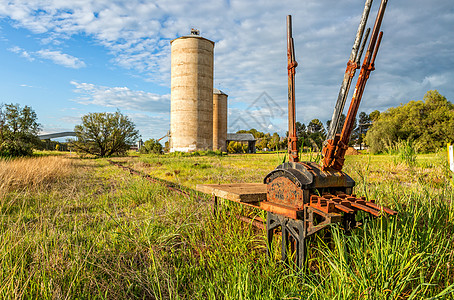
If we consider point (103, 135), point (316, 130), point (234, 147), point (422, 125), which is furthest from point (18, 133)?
point (422, 125)

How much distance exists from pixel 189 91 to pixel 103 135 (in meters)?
9.60

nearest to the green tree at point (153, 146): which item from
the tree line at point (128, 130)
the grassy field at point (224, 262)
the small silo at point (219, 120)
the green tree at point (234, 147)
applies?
the tree line at point (128, 130)

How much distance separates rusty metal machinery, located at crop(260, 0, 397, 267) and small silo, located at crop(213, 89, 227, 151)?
1438 inches

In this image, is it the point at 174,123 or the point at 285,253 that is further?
the point at 174,123

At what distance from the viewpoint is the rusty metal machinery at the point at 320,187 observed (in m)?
1.91

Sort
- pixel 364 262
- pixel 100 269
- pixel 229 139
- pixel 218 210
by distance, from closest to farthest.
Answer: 1. pixel 364 262
2. pixel 100 269
3. pixel 218 210
4. pixel 229 139

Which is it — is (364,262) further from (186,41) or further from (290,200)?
(186,41)

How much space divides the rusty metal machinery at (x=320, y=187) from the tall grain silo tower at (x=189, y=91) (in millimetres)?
25731

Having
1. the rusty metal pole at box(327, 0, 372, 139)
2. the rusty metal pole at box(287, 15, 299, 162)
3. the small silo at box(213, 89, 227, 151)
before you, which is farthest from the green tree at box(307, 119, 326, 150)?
the small silo at box(213, 89, 227, 151)

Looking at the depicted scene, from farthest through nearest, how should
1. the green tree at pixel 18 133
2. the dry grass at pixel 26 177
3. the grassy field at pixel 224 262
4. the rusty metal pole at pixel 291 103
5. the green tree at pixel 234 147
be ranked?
the green tree at pixel 234 147 → the green tree at pixel 18 133 → the dry grass at pixel 26 177 → the rusty metal pole at pixel 291 103 → the grassy field at pixel 224 262

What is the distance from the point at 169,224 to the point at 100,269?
1012mm

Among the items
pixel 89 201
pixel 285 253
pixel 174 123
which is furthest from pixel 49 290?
pixel 174 123

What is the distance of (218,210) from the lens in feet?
10.6

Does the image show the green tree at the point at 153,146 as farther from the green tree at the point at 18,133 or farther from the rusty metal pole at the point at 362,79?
the rusty metal pole at the point at 362,79
